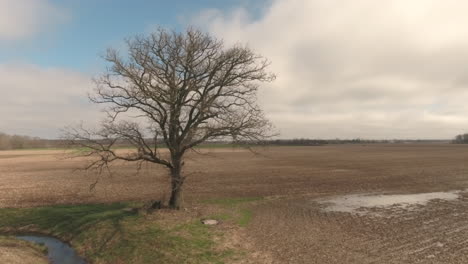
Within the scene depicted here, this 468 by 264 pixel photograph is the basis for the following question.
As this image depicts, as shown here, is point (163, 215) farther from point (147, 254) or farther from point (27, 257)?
point (27, 257)

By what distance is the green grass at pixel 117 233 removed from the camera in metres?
15.4

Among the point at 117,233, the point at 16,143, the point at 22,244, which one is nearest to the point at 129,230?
the point at 117,233

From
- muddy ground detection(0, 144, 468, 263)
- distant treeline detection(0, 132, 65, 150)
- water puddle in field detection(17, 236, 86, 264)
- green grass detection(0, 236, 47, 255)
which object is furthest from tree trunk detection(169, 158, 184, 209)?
distant treeline detection(0, 132, 65, 150)

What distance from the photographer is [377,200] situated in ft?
89.6

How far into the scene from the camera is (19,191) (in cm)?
3369

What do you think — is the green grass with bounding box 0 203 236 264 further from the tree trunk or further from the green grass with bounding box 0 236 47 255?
the tree trunk

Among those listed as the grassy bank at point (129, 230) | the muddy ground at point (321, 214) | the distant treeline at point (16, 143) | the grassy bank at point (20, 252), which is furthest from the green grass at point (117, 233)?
the distant treeline at point (16, 143)

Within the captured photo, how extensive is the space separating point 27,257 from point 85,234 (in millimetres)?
3855

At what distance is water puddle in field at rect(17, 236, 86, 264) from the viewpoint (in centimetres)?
1642

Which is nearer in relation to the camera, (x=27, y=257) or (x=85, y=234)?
(x=27, y=257)

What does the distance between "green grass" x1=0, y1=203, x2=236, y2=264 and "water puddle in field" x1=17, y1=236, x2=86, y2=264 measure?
39cm

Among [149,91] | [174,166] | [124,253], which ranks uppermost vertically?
[149,91]

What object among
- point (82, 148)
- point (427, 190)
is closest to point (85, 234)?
point (82, 148)

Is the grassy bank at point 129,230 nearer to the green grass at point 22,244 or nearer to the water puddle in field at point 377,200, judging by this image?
the green grass at point 22,244
